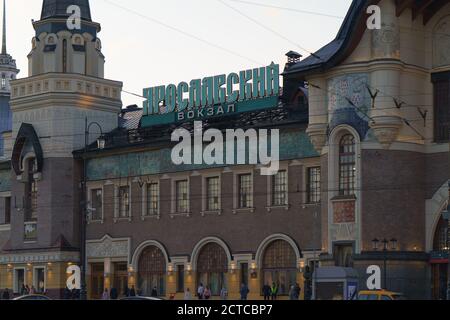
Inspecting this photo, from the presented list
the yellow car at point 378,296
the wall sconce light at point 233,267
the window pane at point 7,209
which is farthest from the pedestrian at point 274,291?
the window pane at point 7,209

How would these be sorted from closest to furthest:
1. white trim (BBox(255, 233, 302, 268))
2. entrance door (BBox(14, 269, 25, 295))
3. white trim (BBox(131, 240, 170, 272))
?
white trim (BBox(255, 233, 302, 268)), white trim (BBox(131, 240, 170, 272)), entrance door (BBox(14, 269, 25, 295))

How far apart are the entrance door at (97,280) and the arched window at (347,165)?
67.0 feet

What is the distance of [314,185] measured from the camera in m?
56.3

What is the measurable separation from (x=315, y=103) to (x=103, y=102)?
66.6ft

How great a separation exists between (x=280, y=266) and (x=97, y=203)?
15378 mm

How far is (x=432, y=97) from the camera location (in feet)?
171

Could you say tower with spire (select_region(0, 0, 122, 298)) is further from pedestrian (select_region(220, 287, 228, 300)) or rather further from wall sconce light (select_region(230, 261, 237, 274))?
pedestrian (select_region(220, 287, 228, 300))

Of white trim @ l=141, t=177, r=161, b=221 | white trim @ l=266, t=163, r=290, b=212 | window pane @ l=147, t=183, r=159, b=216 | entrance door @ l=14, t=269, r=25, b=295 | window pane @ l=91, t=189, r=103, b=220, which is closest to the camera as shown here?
white trim @ l=266, t=163, r=290, b=212

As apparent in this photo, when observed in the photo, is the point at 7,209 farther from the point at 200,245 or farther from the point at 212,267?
the point at 212,267

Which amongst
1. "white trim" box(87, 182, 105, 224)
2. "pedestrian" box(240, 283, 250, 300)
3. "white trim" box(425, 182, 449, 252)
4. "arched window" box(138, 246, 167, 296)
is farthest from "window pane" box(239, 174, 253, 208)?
"white trim" box(425, 182, 449, 252)

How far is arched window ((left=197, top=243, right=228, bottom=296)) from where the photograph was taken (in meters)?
60.7

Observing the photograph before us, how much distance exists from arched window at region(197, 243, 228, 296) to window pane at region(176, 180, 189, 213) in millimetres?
2869
